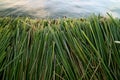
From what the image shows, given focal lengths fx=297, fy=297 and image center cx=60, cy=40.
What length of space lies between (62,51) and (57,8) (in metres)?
0.48

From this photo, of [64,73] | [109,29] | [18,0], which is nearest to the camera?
[64,73]

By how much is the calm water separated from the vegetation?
0.28m

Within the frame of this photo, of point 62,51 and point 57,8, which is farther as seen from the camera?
point 57,8

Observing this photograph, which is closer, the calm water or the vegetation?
the vegetation

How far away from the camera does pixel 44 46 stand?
3.60 ft

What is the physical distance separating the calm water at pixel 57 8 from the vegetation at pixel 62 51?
277 millimetres

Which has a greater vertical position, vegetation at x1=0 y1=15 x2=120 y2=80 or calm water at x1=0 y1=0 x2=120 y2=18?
calm water at x1=0 y1=0 x2=120 y2=18

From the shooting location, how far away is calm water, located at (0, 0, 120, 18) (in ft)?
4.86

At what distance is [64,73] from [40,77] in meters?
0.09

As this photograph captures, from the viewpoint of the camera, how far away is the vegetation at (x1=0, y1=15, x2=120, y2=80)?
3.43ft

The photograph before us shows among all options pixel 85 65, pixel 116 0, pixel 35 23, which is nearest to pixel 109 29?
pixel 85 65

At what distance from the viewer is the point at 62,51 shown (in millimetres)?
1087

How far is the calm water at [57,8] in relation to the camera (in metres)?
1.48

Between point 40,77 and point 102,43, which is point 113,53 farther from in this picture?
point 40,77
